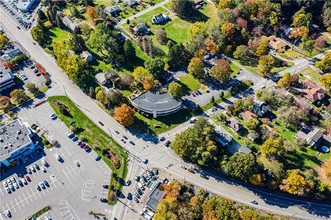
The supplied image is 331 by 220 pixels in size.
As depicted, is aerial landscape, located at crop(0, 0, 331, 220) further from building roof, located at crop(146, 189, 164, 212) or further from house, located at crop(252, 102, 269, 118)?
house, located at crop(252, 102, 269, 118)

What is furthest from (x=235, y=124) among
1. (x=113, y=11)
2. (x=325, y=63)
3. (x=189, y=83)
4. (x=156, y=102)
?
(x=113, y=11)

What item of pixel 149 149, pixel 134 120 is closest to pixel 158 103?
pixel 134 120

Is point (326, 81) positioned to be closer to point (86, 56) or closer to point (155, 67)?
point (155, 67)

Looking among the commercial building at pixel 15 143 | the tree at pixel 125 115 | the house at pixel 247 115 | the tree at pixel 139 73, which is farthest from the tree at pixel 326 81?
the commercial building at pixel 15 143

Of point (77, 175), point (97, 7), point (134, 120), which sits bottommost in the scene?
point (77, 175)

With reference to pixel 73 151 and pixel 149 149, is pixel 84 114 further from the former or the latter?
pixel 149 149

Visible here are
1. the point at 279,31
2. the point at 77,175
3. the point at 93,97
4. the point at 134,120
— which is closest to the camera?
the point at 77,175

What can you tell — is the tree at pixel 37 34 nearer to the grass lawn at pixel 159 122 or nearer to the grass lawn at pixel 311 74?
the grass lawn at pixel 159 122
